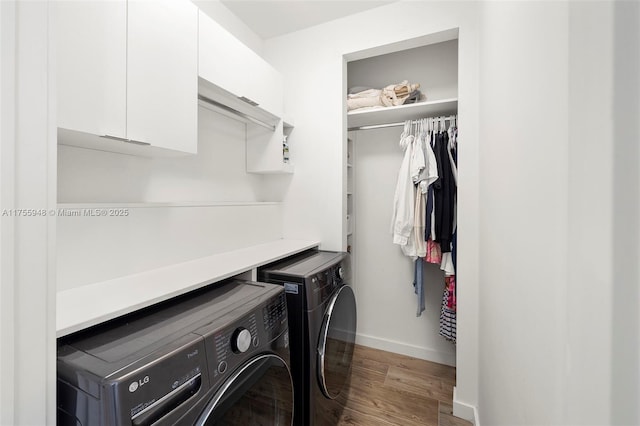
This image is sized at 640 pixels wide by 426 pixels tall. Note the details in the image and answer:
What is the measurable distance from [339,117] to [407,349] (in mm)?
2009

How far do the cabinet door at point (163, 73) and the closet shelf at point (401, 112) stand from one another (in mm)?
1254

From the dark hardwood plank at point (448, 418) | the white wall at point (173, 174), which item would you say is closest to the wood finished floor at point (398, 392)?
the dark hardwood plank at point (448, 418)

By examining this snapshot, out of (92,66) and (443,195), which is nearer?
(92,66)

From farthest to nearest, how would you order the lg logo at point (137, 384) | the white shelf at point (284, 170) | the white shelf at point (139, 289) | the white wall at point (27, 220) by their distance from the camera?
the white shelf at point (284, 170) → the white shelf at point (139, 289) → the lg logo at point (137, 384) → the white wall at point (27, 220)

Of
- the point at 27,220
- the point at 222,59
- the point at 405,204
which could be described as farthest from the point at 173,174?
the point at 405,204

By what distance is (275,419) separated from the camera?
1.01 meters

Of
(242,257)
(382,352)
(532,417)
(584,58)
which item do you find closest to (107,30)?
(242,257)

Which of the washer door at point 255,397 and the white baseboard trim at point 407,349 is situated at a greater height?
the washer door at point 255,397

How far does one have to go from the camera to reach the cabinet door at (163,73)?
3.35 ft

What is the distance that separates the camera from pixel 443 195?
1889 millimetres

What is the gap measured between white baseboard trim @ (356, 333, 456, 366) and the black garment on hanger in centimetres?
98

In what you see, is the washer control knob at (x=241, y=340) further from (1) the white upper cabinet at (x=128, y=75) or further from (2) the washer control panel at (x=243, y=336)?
(1) the white upper cabinet at (x=128, y=75)

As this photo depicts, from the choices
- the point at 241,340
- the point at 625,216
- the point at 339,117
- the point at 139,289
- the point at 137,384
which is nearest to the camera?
the point at 625,216

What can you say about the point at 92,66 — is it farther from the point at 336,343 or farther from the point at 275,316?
the point at 336,343
